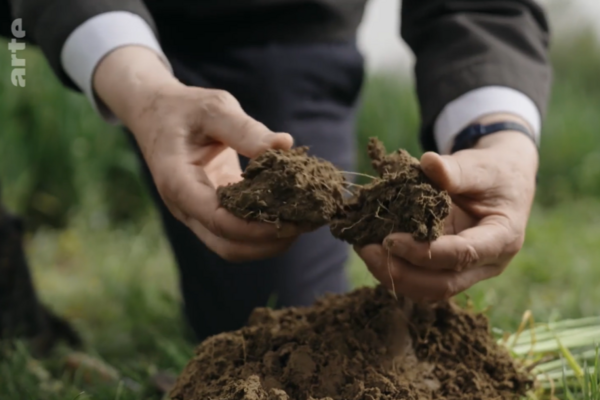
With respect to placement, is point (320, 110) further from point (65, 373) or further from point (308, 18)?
point (65, 373)

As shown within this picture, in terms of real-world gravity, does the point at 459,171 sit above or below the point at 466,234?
above

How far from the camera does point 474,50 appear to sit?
78.7 inches

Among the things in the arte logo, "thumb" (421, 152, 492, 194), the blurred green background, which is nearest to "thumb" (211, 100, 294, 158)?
"thumb" (421, 152, 492, 194)

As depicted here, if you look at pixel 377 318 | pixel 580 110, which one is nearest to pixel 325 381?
pixel 377 318

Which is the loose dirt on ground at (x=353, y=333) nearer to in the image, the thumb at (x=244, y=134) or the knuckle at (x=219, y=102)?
the thumb at (x=244, y=134)

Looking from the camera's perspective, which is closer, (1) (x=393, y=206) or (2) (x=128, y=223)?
(1) (x=393, y=206)

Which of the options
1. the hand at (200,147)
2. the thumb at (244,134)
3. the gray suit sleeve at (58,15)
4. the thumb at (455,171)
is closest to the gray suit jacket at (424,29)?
the gray suit sleeve at (58,15)

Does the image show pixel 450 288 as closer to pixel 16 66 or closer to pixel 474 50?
pixel 474 50

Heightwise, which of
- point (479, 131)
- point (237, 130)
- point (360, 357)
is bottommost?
point (360, 357)

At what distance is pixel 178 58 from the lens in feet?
8.46

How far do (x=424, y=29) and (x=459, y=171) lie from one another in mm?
913

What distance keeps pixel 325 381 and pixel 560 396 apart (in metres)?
0.69

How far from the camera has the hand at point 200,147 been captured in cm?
A: 134

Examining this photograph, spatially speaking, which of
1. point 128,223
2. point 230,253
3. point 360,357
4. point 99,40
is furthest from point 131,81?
point 128,223
